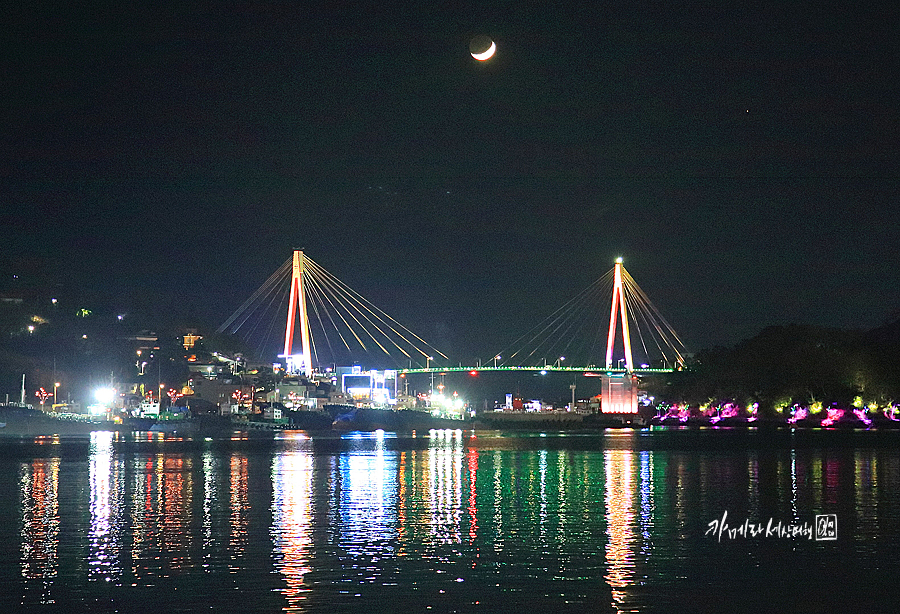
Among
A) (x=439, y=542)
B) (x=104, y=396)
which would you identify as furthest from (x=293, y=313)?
(x=439, y=542)

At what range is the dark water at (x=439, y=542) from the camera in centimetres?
974

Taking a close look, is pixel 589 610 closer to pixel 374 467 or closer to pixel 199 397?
pixel 374 467

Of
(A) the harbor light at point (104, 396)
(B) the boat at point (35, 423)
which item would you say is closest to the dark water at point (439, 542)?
(B) the boat at point (35, 423)

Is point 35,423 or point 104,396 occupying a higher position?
point 104,396

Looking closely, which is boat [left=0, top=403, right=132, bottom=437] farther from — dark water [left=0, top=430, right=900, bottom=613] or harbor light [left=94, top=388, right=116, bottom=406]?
dark water [left=0, top=430, right=900, bottom=613]

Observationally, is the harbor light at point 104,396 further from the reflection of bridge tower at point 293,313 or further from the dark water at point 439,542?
the dark water at point 439,542

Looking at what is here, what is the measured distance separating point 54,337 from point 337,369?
57.1 metres

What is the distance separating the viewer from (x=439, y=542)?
13.2 metres

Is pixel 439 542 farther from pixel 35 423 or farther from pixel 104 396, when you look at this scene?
pixel 104 396

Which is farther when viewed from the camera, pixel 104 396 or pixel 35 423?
pixel 104 396

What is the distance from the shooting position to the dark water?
9.74 m

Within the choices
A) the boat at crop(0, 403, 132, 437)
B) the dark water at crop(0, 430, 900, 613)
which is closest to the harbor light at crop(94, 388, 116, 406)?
the boat at crop(0, 403, 132, 437)

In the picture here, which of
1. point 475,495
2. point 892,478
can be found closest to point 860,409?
point 892,478

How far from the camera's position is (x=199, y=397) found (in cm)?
10338
